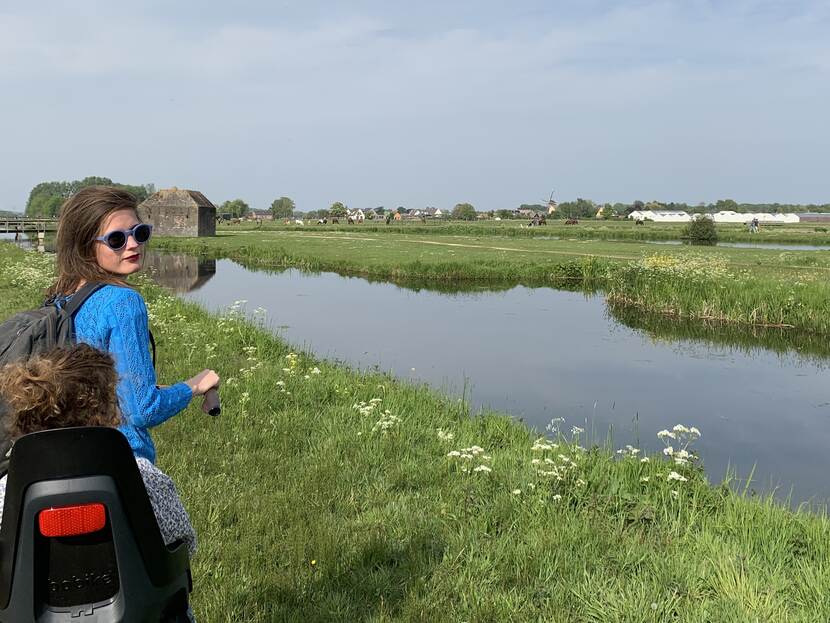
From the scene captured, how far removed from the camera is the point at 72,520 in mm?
1608

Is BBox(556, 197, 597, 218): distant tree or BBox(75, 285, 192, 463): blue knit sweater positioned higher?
BBox(556, 197, 597, 218): distant tree

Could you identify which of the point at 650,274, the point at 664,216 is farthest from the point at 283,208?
the point at 650,274

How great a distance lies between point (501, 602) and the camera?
3682 millimetres

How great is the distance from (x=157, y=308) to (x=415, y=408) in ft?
30.8

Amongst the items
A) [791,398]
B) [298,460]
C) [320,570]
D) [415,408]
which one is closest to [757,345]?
[791,398]

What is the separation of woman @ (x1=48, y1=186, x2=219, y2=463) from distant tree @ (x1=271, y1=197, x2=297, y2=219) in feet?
635

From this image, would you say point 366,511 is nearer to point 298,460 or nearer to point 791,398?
point 298,460

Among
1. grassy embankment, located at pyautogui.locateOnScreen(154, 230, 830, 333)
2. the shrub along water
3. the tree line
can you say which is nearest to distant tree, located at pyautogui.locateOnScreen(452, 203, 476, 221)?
the tree line

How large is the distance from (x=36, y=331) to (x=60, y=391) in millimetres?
551

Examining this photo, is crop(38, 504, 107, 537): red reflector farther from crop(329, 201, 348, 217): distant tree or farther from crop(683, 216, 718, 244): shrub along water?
crop(329, 201, 348, 217): distant tree

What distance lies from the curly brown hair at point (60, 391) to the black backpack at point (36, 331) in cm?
19

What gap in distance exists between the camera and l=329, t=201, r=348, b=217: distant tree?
175988 mm

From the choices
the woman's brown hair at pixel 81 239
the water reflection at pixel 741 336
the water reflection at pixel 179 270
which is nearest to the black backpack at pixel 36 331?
the woman's brown hair at pixel 81 239

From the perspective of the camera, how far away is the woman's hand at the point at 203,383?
2.53 meters
